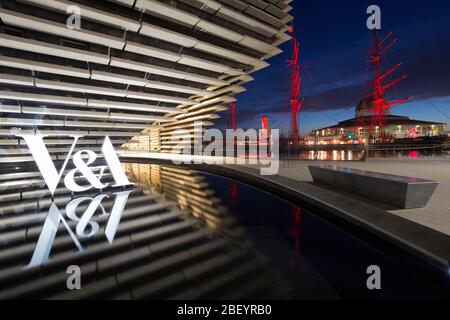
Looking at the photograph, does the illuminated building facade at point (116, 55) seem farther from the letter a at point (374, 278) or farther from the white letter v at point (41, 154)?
Result: the letter a at point (374, 278)

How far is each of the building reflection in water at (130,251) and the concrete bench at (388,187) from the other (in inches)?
134

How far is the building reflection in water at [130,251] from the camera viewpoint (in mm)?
3027

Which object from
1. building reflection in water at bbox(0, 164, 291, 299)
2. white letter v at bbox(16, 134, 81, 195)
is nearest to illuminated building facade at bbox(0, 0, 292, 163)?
white letter v at bbox(16, 134, 81, 195)

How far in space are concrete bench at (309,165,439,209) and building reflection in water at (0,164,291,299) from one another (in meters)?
3.39

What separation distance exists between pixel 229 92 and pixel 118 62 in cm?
727

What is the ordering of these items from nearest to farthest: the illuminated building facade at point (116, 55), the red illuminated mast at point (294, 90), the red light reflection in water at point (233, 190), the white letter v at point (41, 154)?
the white letter v at point (41, 154)
the red light reflection in water at point (233, 190)
the illuminated building facade at point (116, 55)
the red illuminated mast at point (294, 90)

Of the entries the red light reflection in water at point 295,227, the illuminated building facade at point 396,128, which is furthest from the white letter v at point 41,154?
the illuminated building facade at point 396,128

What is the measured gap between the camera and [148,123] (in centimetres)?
1973

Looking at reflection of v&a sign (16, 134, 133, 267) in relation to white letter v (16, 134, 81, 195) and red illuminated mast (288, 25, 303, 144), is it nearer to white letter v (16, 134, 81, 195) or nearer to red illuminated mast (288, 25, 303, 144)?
white letter v (16, 134, 81, 195)
